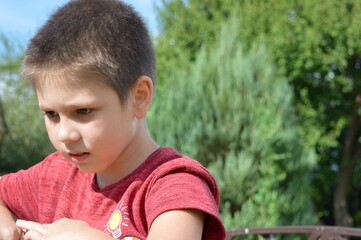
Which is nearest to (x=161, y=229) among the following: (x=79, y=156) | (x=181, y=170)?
(x=181, y=170)

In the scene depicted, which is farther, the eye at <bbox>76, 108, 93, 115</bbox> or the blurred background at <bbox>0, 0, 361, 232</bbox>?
the blurred background at <bbox>0, 0, 361, 232</bbox>

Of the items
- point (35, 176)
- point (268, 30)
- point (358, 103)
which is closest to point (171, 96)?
point (35, 176)

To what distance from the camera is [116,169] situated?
154 cm

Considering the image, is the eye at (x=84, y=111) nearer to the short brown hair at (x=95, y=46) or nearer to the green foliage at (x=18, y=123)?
the short brown hair at (x=95, y=46)

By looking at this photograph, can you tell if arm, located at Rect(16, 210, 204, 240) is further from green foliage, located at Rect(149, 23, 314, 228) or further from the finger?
green foliage, located at Rect(149, 23, 314, 228)

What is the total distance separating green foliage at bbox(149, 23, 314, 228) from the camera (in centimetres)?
545

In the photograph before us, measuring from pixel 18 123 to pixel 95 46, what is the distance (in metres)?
8.07

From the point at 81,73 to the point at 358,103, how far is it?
1350cm

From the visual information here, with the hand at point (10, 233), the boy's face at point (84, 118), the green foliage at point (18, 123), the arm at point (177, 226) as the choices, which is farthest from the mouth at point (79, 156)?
the green foliage at point (18, 123)

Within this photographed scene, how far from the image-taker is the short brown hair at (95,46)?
1.36m

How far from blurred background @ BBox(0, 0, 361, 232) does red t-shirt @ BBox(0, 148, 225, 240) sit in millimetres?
433

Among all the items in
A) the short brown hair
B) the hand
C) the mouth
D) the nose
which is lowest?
the hand

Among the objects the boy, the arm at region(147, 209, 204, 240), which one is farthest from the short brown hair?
the arm at region(147, 209, 204, 240)

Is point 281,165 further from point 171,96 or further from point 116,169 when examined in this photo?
point 116,169
